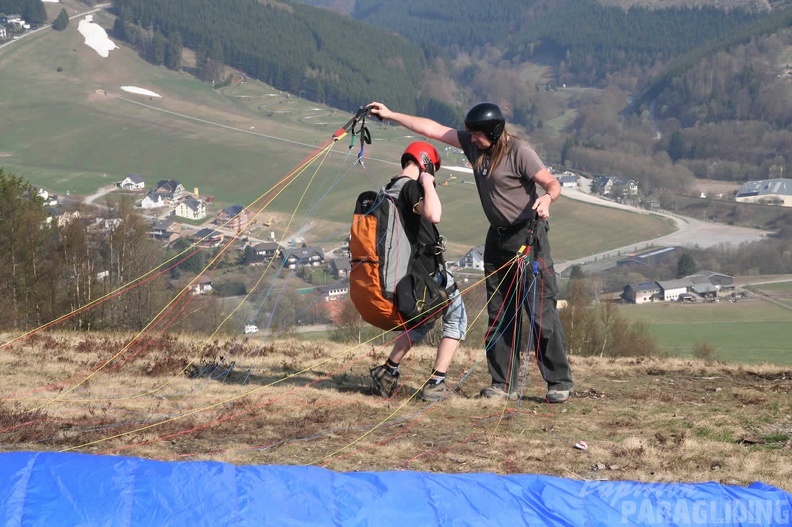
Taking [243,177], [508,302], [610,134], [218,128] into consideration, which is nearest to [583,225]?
[243,177]

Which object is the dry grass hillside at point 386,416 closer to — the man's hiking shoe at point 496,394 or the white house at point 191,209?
the man's hiking shoe at point 496,394

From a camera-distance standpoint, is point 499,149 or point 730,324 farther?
point 730,324

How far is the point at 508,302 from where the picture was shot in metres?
7.01

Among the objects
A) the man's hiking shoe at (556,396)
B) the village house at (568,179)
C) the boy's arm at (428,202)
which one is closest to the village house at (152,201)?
the village house at (568,179)

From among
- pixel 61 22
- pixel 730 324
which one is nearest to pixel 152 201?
pixel 730 324

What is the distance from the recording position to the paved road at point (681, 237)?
9100 cm

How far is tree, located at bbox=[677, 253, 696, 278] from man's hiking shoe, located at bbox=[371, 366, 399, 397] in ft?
281

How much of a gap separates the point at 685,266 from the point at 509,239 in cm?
8596

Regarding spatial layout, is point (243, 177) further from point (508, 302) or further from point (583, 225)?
point (508, 302)

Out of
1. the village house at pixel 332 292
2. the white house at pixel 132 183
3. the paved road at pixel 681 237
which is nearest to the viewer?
the village house at pixel 332 292

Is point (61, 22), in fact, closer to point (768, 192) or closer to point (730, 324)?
point (768, 192)

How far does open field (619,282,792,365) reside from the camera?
4266 cm

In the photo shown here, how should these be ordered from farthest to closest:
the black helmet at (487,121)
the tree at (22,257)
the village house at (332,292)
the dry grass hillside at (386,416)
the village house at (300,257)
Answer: the village house at (332,292), the tree at (22,257), the village house at (300,257), the black helmet at (487,121), the dry grass hillside at (386,416)

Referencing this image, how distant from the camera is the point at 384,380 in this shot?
22.7ft
